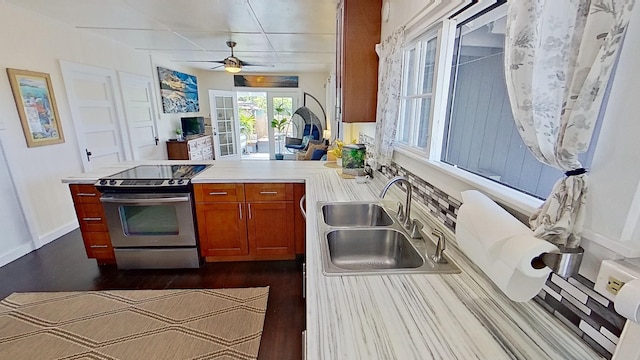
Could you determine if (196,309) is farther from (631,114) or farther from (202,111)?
(202,111)

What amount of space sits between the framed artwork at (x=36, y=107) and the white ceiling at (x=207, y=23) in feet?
2.21

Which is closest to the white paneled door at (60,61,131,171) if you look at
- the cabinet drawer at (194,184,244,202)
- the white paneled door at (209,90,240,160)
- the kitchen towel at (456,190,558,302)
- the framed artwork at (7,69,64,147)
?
the framed artwork at (7,69,64,147)

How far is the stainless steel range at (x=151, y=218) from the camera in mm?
2201

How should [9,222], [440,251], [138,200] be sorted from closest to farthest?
[440,251] → [138,200] → [9,222]

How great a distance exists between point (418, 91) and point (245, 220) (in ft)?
5.84

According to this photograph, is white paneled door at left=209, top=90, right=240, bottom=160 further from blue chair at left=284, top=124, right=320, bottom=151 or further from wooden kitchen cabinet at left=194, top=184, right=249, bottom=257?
wooden kitchen cabinet at left=194, top=184, right=249, bottom=257

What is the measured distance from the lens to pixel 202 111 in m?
6.94

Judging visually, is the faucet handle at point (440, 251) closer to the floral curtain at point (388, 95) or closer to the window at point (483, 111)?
the window at point (483, 111)

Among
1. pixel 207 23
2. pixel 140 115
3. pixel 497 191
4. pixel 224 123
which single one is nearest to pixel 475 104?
pixel 497 191

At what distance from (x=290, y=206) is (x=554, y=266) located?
1977mm

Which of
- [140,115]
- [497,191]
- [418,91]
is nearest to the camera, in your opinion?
[497,191]

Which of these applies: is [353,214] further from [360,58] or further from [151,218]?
[151,218]

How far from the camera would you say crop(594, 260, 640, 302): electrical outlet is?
1.64 ft

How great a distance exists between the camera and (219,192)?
2322mm
